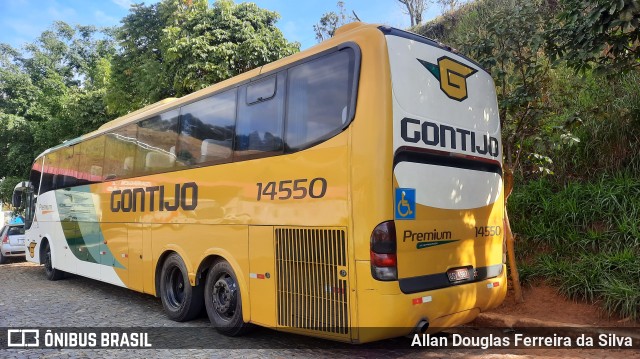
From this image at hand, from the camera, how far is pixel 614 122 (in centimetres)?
780

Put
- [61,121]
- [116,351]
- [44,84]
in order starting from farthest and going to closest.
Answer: [44,84], [61,121], [116,351]

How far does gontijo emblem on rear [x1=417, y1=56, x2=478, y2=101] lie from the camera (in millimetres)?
4902

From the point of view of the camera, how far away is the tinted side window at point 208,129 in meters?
5.99

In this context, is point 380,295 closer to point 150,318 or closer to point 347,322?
point 347,322

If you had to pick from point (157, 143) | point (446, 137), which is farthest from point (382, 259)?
point (157, 143)

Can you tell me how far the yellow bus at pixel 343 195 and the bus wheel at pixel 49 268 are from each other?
20.1ft

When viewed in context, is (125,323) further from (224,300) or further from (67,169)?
(67,169)

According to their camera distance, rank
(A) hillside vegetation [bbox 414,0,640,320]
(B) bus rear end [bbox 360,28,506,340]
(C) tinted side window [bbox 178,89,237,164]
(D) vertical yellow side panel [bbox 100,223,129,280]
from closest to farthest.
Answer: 1. (B) bus rear end [bbox 360,28,506,340]
2. (A) hillside vegetation [bbox 414,0,640,320]
3. (C) tinted side window [bbox 178,89,237,164]
4. (D) vertical yellow side panel [bbox 100,223,129,280]

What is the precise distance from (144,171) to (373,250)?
4942 millimetres

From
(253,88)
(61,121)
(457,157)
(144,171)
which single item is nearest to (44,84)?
(61,121)

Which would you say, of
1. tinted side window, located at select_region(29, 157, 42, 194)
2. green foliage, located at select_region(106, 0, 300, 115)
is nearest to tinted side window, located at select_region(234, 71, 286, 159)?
green foliage, located at select_region(106, 0, 300, 115)

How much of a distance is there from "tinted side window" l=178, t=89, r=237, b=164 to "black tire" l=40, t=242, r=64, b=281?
6977 mm

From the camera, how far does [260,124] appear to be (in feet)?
18.0

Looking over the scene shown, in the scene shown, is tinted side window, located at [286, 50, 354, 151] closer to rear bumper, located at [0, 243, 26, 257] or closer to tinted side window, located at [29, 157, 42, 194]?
tinted side window, located at [29, 157, 42, 194]
